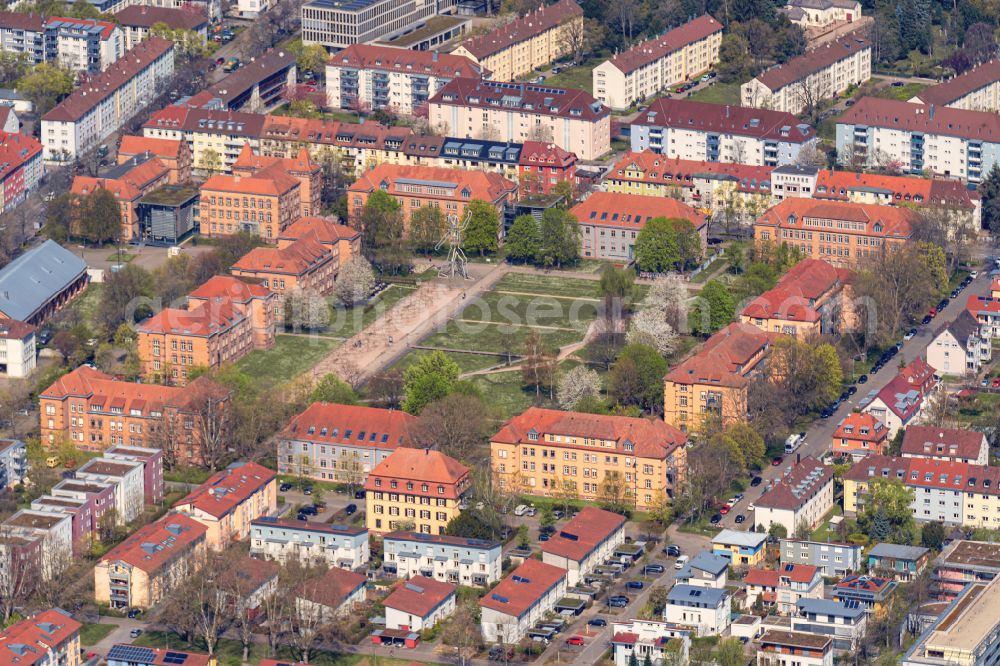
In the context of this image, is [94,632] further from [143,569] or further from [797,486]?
[797,486]

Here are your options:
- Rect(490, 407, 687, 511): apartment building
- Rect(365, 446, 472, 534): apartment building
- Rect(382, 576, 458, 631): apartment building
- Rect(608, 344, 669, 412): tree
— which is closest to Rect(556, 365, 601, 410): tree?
Rect(608, 344, 669, 412): tree

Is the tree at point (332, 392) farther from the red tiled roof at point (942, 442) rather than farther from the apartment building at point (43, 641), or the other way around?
the red tiled roof at point (942, 442)

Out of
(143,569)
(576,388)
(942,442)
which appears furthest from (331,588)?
(942,442)

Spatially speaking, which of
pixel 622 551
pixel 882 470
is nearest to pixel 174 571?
pixel 622 551

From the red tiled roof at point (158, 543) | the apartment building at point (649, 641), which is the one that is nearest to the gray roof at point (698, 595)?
the apartment building at point (649, 641)

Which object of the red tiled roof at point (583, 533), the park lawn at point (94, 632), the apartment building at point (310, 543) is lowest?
the park lawn at point (94, 632)

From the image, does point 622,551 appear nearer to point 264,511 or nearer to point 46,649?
point 264,511

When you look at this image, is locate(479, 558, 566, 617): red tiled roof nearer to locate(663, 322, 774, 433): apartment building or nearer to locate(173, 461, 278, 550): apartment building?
locate(173, 461, 278, 550): apartment building
